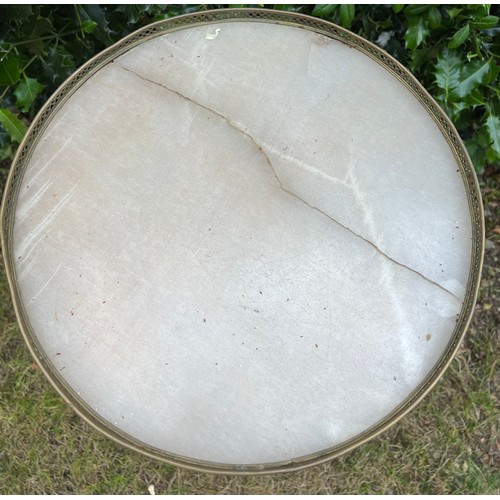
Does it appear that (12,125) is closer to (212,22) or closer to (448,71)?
(212,22)

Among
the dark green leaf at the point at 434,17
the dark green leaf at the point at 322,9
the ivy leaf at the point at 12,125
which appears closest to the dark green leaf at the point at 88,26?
the ivy leaf at the point at 12,125

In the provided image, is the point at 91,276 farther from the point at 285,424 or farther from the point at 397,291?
the point at 397,291

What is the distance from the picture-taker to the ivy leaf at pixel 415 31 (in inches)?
71.1

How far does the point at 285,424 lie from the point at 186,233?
1.81ft

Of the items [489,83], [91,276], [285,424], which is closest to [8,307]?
[91,276]

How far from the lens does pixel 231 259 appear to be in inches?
57.3

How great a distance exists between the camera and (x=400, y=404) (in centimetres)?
148

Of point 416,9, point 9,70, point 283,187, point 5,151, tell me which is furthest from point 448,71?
point 5,151

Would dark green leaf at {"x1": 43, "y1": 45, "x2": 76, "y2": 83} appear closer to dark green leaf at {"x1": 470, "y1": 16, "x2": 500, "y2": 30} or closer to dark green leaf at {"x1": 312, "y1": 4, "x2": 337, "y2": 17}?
dark green leaf at {"x1": 312, "y1": 4, "x2": 337, "y2": 17}

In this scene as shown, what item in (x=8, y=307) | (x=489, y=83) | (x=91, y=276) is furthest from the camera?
(x=8, y=307)

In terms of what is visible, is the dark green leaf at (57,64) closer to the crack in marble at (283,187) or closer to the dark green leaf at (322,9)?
the crack in marble at (283,187)

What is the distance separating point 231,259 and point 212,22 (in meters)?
0.65

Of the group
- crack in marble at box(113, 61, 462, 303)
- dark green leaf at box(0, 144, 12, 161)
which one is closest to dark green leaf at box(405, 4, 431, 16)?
crack in marble at box(113, 61, 462, 303)

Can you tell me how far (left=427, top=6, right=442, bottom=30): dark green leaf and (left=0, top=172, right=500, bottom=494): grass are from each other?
1061 mm
